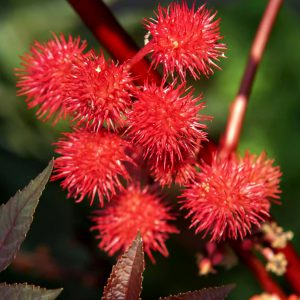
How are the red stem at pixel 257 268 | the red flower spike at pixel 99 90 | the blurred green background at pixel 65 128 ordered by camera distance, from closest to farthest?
the red flower spike at pixel 99 90 < the red stem at pixel 257 268 < the blurred green background at pixel 65 128

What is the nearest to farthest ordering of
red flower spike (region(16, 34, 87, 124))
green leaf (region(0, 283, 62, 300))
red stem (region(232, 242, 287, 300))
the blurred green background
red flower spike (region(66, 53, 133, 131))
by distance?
green leaf (region(0, 283, 62, 300)) → red flower spike (region(66, 53, 133, 131)) → red flower spike (region(16, 34, 87, 124)) → red stem (region(232, 242, 287, 300)) → the blurred green background

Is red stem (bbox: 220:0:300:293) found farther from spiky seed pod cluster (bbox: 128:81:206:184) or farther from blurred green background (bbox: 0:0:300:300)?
blurred green background (bbox: 0:0:300:300)

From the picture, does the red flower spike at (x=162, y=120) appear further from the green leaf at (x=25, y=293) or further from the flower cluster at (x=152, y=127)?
the green leaf at (x=25, y=293)

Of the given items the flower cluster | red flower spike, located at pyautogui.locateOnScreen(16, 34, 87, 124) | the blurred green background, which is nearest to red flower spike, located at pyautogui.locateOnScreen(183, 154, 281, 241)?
the flower cluster

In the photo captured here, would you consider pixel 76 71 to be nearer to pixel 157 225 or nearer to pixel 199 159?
pixel 199 159

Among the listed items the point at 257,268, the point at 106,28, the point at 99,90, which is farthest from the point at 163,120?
the point at 257,268

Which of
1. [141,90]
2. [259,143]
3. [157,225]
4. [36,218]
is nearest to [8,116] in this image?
[36,218]

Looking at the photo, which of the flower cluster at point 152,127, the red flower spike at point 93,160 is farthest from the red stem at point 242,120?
the red flower spike at point 93,160
